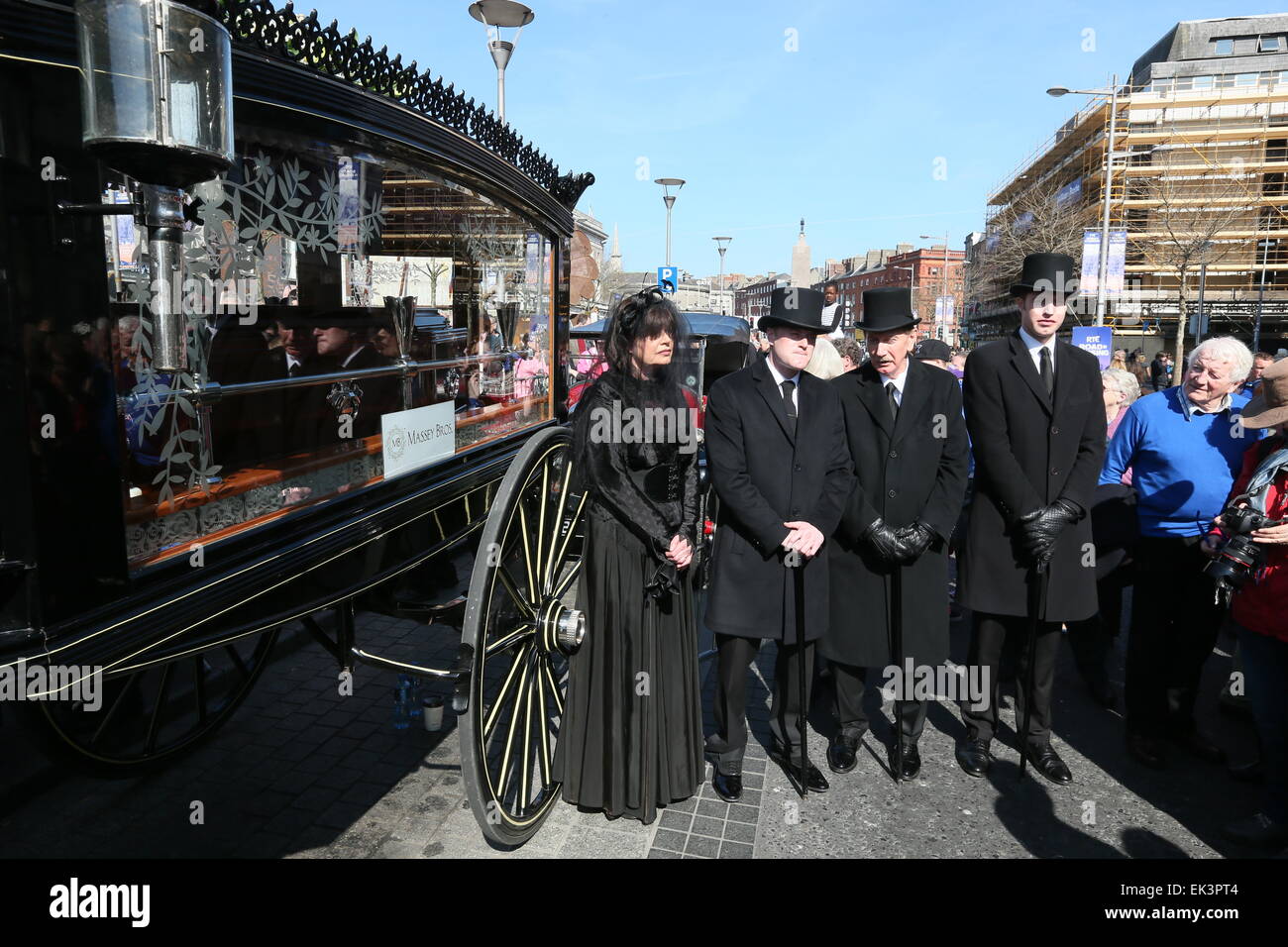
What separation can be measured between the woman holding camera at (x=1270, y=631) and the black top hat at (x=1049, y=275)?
83 centimetres

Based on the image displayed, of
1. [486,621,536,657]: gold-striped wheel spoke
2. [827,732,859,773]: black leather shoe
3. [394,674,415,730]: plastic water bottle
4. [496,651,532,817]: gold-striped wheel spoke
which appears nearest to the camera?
[486,621,536,657]: gold-striped wheel spoke

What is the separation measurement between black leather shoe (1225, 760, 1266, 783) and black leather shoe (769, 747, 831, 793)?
1716mm

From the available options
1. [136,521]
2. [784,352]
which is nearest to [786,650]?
[784,352]

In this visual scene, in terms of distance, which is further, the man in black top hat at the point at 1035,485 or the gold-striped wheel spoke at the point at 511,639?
the man in black top hat at the point at 1035,485

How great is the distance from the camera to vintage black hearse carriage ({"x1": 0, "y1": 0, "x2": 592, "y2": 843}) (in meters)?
1.57

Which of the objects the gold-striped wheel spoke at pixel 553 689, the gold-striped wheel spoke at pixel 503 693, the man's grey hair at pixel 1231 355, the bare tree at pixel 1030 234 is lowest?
the gold-striped wheel spoke at pixel 553 689

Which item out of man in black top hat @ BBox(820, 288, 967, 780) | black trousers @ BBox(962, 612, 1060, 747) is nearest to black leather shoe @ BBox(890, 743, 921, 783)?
man in black top hat @ BBox(820, 288, 967, 780)

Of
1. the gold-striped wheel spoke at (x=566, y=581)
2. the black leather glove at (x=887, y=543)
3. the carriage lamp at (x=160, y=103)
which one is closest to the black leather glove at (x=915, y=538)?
the black leather glove at (x=887, y=543)

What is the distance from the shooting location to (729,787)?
3395 mm

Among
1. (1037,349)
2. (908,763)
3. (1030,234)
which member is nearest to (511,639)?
(908,763)

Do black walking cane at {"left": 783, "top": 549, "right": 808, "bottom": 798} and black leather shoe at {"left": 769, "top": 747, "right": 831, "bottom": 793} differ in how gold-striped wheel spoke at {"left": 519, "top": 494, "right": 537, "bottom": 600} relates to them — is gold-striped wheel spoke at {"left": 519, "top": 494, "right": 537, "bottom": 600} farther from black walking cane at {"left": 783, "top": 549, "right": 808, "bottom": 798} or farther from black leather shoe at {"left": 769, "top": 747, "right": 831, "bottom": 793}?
black leather shoe at {"left": 769, "top": 747, "right": 831, "bottom": 793}

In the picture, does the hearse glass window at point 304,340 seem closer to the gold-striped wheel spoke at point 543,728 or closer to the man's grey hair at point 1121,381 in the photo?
the gold-striped wheel spoke at point 543,728

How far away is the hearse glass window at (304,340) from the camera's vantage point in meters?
1.93
